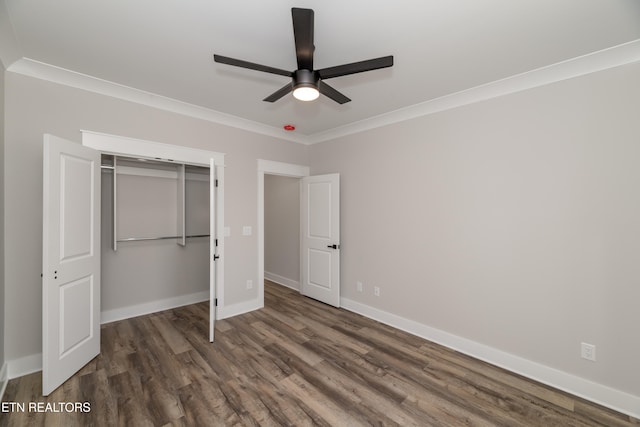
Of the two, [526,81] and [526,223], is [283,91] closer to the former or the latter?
[526,81]

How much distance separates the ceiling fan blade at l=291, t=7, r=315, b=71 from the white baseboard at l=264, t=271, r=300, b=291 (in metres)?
3.93

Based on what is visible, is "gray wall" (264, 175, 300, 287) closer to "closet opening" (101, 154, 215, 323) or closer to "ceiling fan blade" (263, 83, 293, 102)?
"closet opening" (101, 154, 215, 323)

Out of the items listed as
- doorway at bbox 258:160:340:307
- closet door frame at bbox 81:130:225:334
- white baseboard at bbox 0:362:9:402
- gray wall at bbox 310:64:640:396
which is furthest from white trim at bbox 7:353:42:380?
gray wall at bbox 310:64:640:396

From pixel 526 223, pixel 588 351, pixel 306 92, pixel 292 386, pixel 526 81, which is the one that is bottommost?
pixel 292 386

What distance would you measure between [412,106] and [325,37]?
5.44ft

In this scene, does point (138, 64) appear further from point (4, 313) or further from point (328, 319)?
point (328, 319)

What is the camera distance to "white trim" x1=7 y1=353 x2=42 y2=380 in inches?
89.3

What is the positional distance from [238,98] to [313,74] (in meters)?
1.51

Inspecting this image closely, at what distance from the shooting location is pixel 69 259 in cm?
227

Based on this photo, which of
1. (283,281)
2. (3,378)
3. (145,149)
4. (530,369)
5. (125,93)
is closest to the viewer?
(3,378)

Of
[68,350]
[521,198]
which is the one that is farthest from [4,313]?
[521,198]

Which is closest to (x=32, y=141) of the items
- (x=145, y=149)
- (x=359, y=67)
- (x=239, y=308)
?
(x=145, y=149)

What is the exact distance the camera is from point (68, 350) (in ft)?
7.41

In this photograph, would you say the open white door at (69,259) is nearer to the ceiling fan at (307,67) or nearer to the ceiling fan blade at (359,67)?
the ceiling fan at (307,67)
